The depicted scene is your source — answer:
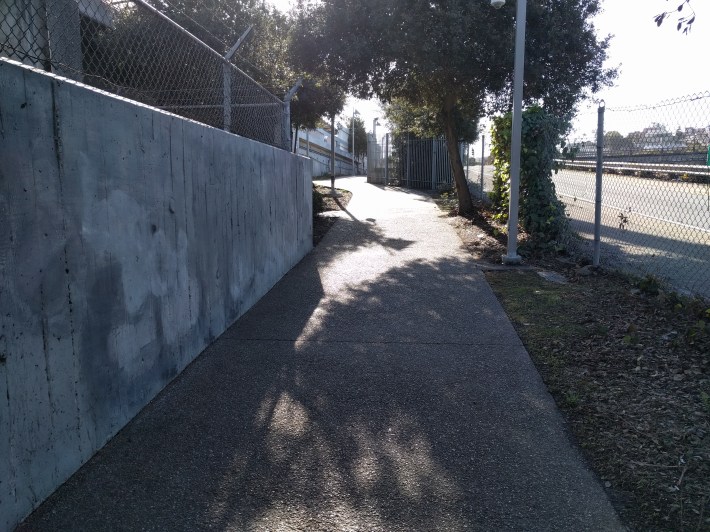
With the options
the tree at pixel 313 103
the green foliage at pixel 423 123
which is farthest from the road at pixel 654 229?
the tree at pixel 313 103

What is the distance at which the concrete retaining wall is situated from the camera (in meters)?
2.61

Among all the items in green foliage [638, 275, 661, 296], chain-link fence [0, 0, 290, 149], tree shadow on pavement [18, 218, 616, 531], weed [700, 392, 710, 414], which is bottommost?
tree shadow on pavement [18, 218, 616, 531]

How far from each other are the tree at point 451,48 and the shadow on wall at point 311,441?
7228 mm

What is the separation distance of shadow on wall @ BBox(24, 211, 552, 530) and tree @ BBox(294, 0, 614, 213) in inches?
285

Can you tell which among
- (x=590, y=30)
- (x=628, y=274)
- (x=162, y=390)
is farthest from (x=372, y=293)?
(x=590, y=30)

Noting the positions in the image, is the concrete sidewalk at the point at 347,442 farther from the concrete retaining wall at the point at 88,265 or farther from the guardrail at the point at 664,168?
the guardrail at the point at 664,168

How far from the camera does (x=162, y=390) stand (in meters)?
4.18

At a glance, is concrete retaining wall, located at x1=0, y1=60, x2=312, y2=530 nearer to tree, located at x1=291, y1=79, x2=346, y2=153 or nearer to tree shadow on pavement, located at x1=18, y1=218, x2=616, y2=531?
tree shadow on pavement, located at x1=18, y1=218, x2=616, y2=531

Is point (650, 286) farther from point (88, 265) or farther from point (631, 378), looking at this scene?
point (88, 265)

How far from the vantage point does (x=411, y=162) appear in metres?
26.0

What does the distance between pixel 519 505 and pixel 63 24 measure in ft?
11.4

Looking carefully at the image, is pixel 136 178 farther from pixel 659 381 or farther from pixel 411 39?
pixel 411 39

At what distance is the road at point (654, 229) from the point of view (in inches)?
291

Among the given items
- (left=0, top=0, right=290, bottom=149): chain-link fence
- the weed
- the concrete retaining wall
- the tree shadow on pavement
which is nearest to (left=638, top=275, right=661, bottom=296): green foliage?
the tree shadow on pavement
